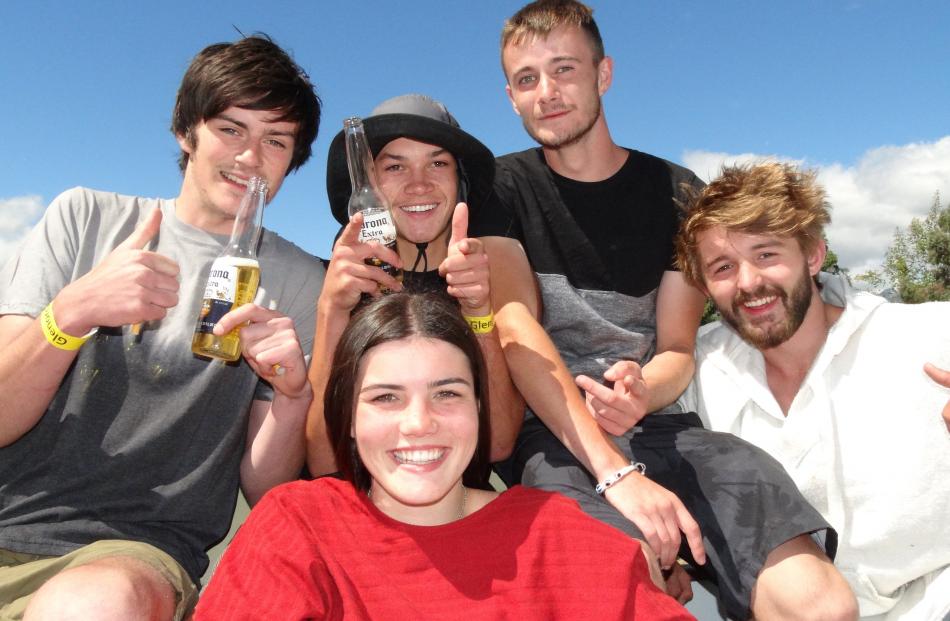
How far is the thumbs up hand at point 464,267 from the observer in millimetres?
2580

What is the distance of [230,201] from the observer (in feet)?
9.96

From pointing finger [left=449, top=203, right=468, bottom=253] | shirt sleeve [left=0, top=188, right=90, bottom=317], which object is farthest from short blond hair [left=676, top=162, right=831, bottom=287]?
shirt sleeve [left=0, top=188, right=90, bottom=317]

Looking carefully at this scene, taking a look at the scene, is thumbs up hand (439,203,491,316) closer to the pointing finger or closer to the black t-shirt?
the pointing finger

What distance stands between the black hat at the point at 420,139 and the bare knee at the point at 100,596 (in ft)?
6.50

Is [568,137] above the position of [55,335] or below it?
above

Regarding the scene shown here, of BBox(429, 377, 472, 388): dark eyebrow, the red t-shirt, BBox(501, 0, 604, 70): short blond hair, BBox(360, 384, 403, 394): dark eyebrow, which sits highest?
BBox(501, 0, 604, 70): short blond hair

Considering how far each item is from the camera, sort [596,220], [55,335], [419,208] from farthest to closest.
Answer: [596,220]
[419,208]
[55,335]

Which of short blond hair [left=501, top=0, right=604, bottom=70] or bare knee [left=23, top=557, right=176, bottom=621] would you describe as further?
short blond hair [left=501, top=0, right=604, bottom=70]

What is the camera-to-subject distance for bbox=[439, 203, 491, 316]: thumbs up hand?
258cm

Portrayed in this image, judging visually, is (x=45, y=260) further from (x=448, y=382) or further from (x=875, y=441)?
(x=875, y=441)

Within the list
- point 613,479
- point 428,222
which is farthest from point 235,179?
point 613,479

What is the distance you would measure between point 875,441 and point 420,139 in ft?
7.79

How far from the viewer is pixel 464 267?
2588 millimetres

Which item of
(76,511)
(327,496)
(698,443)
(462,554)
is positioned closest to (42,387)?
(76,511)
